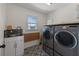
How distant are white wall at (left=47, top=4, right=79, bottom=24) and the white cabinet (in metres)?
0.37

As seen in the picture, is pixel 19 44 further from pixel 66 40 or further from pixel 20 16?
pixel 66 40

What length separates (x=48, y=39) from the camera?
0.98 metres

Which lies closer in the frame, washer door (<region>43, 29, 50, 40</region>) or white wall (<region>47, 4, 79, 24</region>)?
white wall (<region>47, 4, 79, 24</region>)

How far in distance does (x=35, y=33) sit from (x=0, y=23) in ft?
1.13

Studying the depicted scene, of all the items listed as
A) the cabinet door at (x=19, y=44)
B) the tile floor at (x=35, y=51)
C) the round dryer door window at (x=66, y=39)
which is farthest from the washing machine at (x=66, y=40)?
the cabinet door at (x=19, y=44)

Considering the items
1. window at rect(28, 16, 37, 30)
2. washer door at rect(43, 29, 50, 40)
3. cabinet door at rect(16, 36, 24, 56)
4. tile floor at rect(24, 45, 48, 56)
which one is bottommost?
tile floor at rect(24, 45, 48, 56)

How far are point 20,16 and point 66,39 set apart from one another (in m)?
0.51

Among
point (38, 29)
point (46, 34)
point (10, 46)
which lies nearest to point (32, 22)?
point (38, 29)

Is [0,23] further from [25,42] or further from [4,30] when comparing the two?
[25,42]

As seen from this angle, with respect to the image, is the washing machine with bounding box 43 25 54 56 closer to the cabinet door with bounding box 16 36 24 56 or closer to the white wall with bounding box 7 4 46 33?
the white wall with bounding box 7 4 46 33

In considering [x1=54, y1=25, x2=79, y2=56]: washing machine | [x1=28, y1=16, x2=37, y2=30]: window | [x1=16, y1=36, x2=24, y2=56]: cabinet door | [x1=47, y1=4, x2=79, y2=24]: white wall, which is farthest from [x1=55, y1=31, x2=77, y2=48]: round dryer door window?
[x1=16, y1=36, x2=24, y2=56]: cabinet door

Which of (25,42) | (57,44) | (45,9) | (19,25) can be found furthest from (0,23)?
(57,44)

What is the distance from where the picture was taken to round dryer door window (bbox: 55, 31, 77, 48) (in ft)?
2.69

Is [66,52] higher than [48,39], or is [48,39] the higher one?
[48,39]
